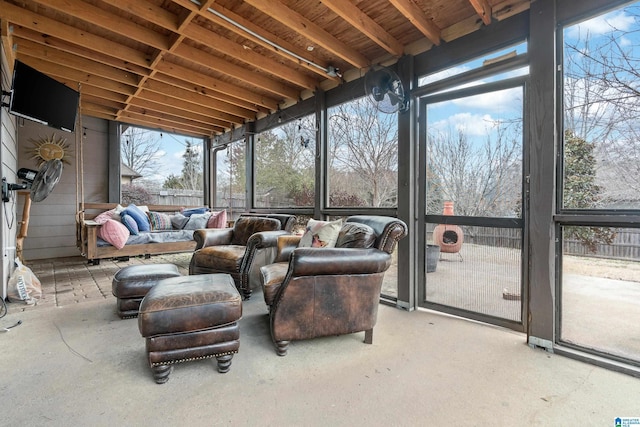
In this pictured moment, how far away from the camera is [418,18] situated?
8.05ft

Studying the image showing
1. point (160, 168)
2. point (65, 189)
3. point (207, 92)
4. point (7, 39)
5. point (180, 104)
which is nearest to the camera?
point (7, 39)

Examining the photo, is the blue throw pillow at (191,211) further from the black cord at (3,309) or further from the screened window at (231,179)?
the black cord at (3,309)

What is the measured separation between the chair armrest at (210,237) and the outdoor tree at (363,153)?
148 cm

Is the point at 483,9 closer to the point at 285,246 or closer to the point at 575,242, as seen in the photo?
the point at 575,242

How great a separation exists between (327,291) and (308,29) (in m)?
2.32

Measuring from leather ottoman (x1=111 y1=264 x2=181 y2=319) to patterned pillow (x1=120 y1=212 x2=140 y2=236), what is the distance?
2230 millimetres

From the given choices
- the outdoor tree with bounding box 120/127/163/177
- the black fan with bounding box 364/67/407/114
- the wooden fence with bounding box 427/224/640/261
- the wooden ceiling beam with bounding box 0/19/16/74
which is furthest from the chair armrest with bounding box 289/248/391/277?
Answer: the outdoor tree with bounding box 120/127/163/177

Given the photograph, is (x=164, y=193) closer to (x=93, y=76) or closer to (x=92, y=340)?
(x=93, y=76)

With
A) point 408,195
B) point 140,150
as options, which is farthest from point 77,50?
point 408,195

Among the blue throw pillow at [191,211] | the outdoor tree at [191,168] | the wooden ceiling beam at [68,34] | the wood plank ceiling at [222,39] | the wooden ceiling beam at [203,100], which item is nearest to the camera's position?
the wood plank ceiling at [222,39]

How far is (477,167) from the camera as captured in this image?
8.77 ft

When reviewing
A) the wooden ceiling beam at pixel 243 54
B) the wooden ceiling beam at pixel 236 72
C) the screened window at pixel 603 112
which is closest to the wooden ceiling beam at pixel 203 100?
the wooden ceiling beam at pixel 236 72

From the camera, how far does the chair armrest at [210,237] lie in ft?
11.9

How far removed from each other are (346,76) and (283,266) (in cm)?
247
